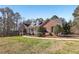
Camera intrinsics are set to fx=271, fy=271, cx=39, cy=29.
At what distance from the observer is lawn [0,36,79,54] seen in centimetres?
225

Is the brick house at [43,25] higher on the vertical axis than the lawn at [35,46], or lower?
higher

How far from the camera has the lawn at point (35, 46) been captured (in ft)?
7.39

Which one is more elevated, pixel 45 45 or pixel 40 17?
pixel 40 17

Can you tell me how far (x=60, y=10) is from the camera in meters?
2.27

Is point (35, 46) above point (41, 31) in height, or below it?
below

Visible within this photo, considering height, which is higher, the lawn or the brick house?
the brick house

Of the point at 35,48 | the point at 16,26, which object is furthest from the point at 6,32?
the point at 35,48

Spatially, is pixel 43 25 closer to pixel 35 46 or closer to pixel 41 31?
pixel 41 31

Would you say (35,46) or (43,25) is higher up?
(43,25)

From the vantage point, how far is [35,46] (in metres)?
2.27

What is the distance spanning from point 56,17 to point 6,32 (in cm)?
44

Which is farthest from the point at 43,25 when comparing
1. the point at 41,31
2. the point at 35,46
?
the point at 35,46
